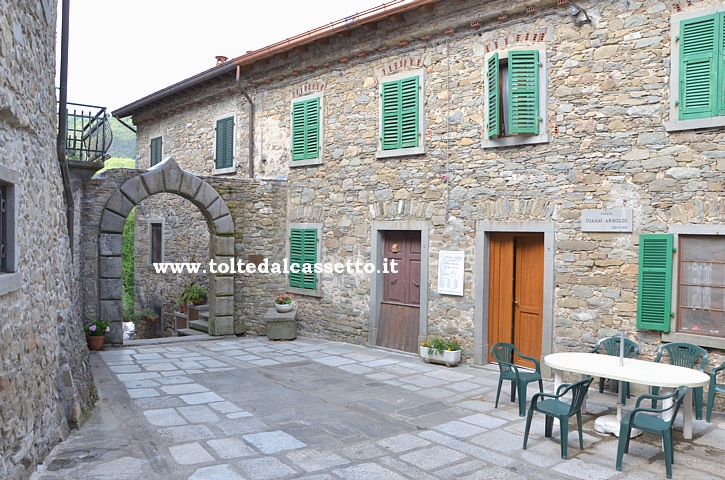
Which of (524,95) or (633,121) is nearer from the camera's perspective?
(633,121)

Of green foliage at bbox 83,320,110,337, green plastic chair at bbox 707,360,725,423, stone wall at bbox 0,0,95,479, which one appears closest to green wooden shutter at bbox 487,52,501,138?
green plastic chair at bbox 707,360,725,423

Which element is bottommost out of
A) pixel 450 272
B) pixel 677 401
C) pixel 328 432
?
pixel 328 432

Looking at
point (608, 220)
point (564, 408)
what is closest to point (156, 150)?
point (608, 220)

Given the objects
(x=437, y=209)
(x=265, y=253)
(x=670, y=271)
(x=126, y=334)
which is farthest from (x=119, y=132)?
(x=670, y=271)

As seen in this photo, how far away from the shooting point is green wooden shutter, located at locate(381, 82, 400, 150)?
898 centimetres

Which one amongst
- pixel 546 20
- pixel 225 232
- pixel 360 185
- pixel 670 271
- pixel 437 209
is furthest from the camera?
pixel 225 232

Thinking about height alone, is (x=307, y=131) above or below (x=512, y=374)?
above

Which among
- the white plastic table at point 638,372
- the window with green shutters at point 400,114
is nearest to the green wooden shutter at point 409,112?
the window with green shutters at point 400,114

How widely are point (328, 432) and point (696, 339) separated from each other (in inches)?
161

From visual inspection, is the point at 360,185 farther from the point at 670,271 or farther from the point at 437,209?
the point at 670,271

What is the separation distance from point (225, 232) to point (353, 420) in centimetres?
586

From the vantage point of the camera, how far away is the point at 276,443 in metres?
4.98

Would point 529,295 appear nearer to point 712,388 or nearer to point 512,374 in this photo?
point 512,374

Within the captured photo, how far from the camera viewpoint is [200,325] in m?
11.6
